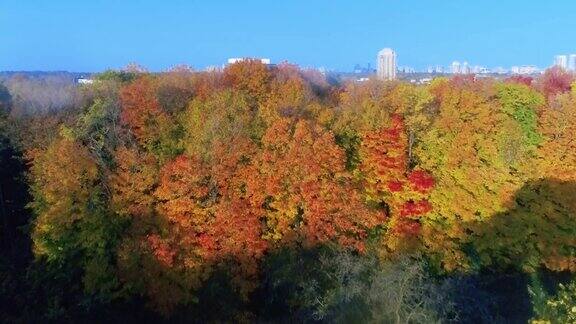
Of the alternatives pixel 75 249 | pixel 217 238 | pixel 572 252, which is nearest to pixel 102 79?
pixel 75 249

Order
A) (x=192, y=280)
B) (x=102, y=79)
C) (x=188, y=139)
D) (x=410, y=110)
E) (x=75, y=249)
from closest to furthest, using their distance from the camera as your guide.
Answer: (x=192, y=280) → (x=75, y=249) → (x=188, y=139) → (x=410, y=110) → (x=102, y=79)

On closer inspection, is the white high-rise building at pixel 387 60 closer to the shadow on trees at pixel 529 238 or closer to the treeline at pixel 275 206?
the treeline at pixel 275 206

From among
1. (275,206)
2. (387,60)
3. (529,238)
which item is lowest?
(529,238)

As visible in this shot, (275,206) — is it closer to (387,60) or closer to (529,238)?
(529,238)

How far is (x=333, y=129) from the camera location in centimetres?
2991

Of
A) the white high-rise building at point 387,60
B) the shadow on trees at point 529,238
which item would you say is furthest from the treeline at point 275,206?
the white high-rise building at point 387,60

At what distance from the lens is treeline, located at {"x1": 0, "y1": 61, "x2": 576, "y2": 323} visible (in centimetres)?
2425

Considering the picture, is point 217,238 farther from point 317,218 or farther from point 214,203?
point 317,218

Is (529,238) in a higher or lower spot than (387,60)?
lower

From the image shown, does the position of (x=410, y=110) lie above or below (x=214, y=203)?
above

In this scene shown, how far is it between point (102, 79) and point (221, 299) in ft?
60.4

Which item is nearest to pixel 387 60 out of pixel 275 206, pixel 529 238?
pixel 529 238

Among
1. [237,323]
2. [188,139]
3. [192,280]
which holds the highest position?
[188,139]

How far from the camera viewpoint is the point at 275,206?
25.0m
